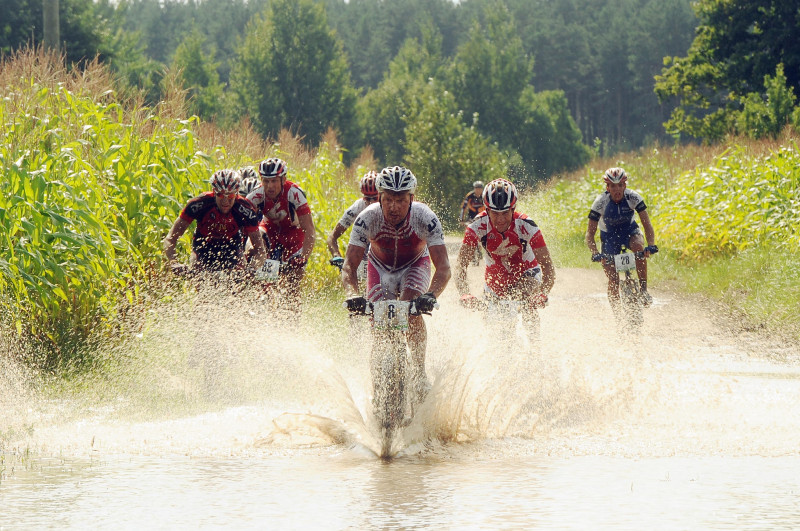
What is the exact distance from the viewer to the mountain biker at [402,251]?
831 centimetres

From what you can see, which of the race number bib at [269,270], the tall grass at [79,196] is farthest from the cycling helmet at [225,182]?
the tall grass at [79,196]

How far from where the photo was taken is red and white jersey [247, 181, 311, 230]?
1170 cm

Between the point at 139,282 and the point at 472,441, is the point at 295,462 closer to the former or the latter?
the point at 472,441

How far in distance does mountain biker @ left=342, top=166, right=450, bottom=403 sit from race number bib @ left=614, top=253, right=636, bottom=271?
4.44 metres

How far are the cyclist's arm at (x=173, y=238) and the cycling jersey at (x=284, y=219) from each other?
1142mm

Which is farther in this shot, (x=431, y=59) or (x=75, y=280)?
(x=431, y=59)

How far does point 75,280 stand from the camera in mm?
10352

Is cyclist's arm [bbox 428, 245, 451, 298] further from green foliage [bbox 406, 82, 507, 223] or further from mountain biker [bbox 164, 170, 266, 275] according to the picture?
green foliage [bbox 406, 82, 507, 223]

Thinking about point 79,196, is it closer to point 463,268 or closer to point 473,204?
point 463,268

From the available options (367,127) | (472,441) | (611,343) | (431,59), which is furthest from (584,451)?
(431,59)

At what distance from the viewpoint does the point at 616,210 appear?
13.2 metres

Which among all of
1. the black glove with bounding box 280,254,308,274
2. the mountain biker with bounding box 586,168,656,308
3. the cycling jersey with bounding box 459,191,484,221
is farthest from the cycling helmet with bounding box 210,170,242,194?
the cycling jersey with bounding box 459,191,484,221

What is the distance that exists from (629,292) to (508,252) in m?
3.43

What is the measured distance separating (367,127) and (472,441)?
85.2m
